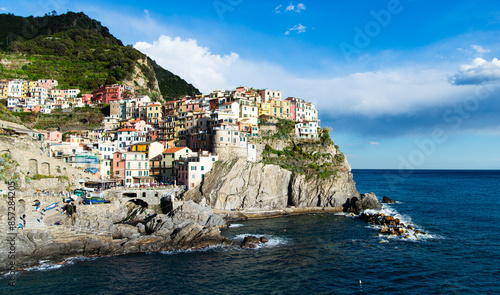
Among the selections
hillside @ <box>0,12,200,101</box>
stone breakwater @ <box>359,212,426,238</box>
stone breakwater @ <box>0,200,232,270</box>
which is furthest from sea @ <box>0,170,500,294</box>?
hillside @ <box>0,12,200,101</box>

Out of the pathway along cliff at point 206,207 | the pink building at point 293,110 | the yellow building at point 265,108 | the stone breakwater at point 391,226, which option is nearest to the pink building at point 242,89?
the yellow building at point 265,108

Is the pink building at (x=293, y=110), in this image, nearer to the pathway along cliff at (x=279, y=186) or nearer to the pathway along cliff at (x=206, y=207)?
the pathway along cliff at (x=206, y=207)

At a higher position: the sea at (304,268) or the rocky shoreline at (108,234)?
the rocky shoreline at (108,234)

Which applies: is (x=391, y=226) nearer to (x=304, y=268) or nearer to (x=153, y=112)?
(x=304, y=268)

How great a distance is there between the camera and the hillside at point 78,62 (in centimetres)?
13062

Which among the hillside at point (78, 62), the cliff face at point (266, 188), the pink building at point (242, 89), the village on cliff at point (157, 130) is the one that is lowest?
the cliff face at point (266, 188)

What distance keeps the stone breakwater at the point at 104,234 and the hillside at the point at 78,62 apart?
9231cm

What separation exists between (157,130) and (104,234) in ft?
171

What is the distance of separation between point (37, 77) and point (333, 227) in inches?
5219

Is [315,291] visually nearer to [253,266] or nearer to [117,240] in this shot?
[253,266]

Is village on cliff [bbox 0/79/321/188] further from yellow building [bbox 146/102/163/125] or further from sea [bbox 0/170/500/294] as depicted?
sea [bbox 0/170/500/294]

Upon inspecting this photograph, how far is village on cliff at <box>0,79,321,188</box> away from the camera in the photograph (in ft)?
220

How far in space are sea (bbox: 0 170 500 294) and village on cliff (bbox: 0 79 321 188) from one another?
24688 mm

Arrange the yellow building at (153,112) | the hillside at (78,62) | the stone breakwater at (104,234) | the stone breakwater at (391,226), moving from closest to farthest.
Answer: the stone breakwater at (104,234)
the stone breakwater at (391,226)
the yellow building at (153,112)
the hillside at (78,62)
